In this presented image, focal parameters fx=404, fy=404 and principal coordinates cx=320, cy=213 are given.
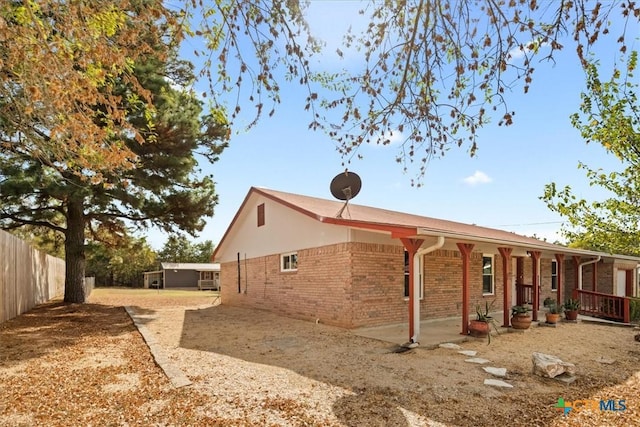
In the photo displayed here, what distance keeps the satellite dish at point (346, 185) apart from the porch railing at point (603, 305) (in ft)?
29.6

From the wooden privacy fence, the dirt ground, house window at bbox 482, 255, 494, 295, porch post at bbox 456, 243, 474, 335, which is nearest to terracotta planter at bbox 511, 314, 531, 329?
the dirt ground

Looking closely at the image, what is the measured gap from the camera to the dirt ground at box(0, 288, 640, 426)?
450 centimetres

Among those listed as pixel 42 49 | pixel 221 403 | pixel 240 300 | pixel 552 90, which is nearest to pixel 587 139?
pixel 552 90

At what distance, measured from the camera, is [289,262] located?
45.3ft

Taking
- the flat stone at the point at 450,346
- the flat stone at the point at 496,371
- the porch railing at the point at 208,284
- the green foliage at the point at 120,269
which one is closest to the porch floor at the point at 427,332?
the flat stone at the point at 450,346

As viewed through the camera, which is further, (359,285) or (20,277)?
(20,277)

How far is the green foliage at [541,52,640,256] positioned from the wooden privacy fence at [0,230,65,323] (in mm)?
14567

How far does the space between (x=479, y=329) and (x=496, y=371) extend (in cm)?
298

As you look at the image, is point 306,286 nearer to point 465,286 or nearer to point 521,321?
point 465,286

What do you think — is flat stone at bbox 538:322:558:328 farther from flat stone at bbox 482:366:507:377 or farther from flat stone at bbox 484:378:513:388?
flat stone at bbox 484:378:513:388

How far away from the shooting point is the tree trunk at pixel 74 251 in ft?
54.1

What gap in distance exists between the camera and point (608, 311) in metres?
14.0

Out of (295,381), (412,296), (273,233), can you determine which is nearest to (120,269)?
(273,233)

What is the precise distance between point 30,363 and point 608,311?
16555mm
